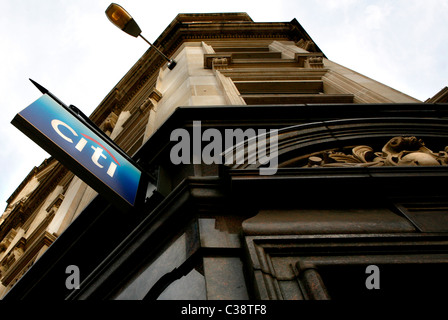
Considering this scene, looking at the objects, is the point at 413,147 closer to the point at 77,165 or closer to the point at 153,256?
the point at 153,256

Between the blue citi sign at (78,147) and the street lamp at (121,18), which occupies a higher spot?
the street lamp at (121,18)

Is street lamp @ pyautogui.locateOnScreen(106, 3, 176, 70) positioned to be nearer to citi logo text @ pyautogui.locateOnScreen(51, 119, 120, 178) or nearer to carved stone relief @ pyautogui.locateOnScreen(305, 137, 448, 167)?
citi logo text @ pyautogui.locateOnScreen(51, 119, 120, 178)

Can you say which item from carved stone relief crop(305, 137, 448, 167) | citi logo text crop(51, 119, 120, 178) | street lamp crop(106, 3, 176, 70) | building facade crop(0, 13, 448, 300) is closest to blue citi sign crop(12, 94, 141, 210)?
citi logo text crop(51, 119, 120, 178)

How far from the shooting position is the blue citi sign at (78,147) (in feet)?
14.1

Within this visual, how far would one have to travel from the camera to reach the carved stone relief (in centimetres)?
509

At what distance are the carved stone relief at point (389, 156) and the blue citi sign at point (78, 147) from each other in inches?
88.6

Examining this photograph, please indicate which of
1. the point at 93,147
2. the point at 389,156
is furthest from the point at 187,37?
the point at 389,156

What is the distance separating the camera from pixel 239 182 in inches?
168

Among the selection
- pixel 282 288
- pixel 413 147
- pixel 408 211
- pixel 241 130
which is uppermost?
pixel 241 130

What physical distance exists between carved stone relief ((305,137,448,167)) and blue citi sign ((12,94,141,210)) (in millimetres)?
2250

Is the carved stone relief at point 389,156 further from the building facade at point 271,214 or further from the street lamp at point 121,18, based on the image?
the street lamp at point 121,18

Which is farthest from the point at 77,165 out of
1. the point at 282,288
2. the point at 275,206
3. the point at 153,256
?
the point at 282,288

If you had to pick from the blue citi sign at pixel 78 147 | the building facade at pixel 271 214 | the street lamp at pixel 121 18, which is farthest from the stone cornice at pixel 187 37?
the blue citi sign at pixel 78 147

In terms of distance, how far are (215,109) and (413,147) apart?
278 cm
